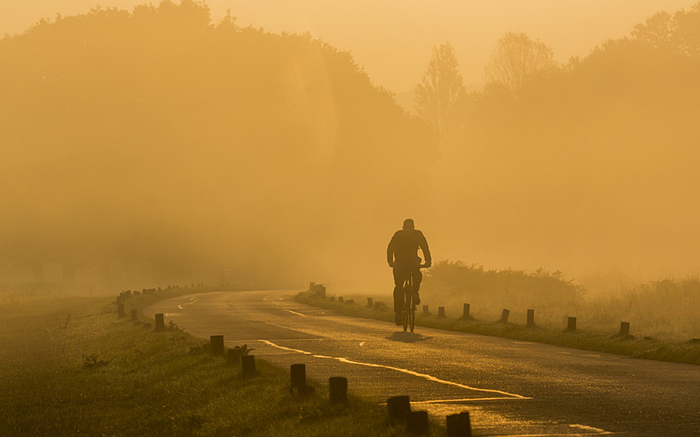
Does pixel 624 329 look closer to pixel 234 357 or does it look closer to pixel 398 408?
pixel 234 357

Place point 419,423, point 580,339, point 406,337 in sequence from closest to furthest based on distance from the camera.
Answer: point 419,423
point 580,339
point 406,337

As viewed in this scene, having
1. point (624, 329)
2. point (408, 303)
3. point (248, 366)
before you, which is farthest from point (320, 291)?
point (248, 366)

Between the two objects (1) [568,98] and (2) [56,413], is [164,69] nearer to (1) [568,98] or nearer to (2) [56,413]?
(1) [568,98]

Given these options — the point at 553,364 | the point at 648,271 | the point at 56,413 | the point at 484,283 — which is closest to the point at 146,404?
the point at 56,413

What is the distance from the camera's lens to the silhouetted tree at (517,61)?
8831 centimetres

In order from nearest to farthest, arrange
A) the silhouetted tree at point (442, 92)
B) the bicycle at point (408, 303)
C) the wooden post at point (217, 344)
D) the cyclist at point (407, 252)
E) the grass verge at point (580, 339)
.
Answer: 1. the wooden post at point (217, 344)
2. the grass verge at point (580, 339)
3. the cyclist at point (407, 252)
4. the bicycle at point (408, 303)
5. the silhouetted tree at point (442, 92)

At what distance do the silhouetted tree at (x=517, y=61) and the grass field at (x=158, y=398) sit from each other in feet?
220

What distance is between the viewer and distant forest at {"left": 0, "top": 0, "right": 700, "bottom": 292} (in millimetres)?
67500

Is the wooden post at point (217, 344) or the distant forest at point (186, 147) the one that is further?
the distant forest at point (186, 147)

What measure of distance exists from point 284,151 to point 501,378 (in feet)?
209

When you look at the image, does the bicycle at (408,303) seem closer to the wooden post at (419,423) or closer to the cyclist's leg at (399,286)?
the cyclist's leg at (399,286)

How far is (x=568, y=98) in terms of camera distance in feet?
267

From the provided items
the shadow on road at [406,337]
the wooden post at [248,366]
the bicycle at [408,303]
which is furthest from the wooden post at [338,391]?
the bicycle at [408,303]

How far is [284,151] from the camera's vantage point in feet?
253
